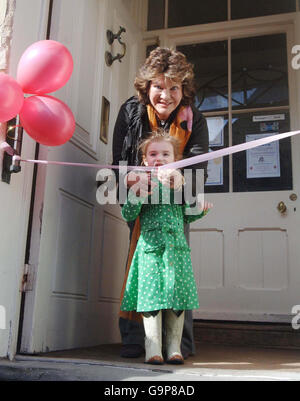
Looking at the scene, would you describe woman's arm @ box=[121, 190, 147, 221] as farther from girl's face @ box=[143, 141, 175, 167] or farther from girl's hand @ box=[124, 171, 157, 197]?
girl's face @ box=[143, 141, 175, 167]

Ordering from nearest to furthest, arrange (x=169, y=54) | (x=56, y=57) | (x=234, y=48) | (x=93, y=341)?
(x=56, y=57) < (x=169, y=54) < (x=93, y=341) < (x=234, y=48)

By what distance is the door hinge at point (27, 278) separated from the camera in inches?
72.4

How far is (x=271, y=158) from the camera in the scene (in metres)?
3.08

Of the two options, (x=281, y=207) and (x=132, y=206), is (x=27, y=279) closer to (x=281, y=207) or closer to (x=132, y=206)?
(x=132, y=206)

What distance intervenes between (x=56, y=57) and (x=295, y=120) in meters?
1.92

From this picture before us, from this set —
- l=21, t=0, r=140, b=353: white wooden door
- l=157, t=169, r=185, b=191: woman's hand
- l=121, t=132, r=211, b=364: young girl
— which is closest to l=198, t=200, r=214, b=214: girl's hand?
l=121, t=132, r=211, b=364: young girl

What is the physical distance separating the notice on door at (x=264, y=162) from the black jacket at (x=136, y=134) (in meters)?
1.07

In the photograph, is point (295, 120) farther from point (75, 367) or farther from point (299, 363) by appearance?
point (75, 367)

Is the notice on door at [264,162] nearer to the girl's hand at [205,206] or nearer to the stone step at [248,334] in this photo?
the stone step at [248,334]

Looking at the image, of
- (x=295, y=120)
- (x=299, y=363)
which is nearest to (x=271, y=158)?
(x=295, y=120)

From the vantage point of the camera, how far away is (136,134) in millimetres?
2039

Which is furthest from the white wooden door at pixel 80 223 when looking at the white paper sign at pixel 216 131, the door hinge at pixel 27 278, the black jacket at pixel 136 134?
the white paper sign at pixel 216 131

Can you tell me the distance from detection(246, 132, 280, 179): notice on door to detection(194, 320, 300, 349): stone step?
925 millimetres

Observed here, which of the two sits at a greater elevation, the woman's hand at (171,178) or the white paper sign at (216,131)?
the white paper sign at (216,131)
